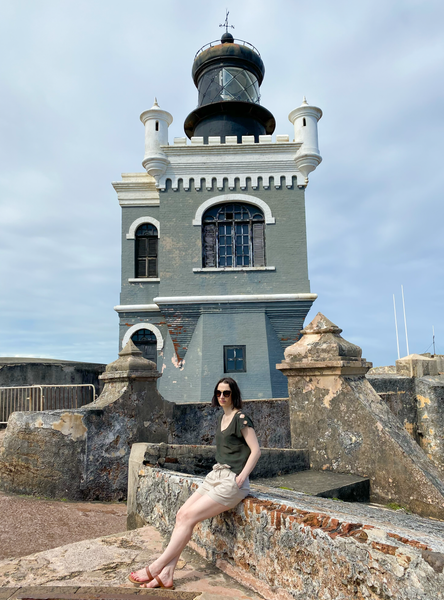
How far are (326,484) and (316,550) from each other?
2225 mm

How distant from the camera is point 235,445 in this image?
319 cm

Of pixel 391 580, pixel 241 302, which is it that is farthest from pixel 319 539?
pixel 241 302

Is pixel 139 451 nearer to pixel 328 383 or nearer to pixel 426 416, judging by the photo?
pixel 328 383

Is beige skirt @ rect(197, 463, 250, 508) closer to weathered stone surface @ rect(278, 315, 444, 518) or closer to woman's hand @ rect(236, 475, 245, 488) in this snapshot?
woman's hand @ rect(236, 475, 245, 488)

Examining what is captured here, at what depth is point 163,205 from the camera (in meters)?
13.9

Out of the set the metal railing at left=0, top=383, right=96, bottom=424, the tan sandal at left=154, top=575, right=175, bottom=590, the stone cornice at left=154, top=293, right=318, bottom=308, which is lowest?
the tan sandal at left=154, top=575, right=175, bottom=590

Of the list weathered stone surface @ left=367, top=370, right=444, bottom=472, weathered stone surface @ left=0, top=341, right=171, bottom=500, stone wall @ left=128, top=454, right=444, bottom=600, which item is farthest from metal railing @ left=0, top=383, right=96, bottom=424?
stone wall @ left=128, top=454, right=444, bottom=600

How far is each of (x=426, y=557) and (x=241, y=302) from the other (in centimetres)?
1149

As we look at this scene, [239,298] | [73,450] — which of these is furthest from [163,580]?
[239,298]

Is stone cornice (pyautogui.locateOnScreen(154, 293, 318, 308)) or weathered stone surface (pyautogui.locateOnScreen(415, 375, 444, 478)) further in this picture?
stone cornice (pyautogui.locateOnScreen(154, 293, 318, 308))

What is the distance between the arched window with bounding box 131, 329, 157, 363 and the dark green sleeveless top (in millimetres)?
A: 11429

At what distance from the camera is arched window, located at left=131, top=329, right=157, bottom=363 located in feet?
47.4

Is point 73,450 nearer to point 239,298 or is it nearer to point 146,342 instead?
point 239,298

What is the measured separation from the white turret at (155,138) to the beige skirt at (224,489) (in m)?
12.1
